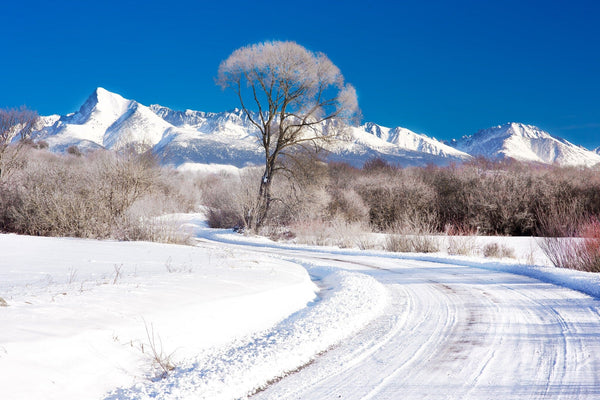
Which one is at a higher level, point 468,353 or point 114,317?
point 114,317

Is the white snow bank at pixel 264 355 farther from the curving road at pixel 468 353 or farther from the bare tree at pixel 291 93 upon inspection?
the bare tree at pixel 291 93

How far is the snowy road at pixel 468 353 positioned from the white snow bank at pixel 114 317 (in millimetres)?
1209

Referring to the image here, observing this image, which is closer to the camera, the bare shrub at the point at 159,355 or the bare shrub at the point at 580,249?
the bare shrub at the point at 159,355

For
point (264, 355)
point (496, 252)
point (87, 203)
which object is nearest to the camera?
point (264, 355)

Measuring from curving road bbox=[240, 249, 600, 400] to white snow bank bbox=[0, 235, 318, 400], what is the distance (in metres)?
1.21

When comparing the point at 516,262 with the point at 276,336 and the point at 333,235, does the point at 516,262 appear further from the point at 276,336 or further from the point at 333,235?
the point at 276,336

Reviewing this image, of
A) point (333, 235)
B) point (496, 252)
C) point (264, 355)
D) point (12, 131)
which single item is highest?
point (12, 131)

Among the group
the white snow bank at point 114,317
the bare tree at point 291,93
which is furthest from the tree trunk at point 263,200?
the white snow bank at point 114,317

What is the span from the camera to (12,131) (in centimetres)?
2628

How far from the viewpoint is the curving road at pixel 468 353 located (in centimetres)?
323

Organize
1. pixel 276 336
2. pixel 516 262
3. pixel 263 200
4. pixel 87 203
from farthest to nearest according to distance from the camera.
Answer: pixel 263 200 → pixel 87 203 → pixel 516 262 → pixel 276 336

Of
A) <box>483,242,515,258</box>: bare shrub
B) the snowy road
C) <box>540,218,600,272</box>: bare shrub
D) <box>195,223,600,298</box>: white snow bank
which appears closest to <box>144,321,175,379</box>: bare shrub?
the snowy road

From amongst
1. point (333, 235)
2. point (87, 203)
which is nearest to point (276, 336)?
point (87, 203)

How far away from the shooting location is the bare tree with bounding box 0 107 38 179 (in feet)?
79.7
